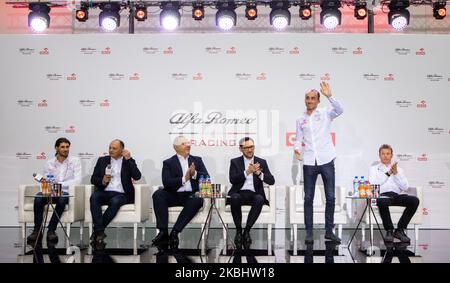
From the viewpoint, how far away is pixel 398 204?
22.4 ft

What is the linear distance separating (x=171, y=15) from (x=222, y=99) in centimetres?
138

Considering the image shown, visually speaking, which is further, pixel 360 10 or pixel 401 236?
pixel 360 10

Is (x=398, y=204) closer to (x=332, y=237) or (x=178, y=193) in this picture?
(x=332, y=237)

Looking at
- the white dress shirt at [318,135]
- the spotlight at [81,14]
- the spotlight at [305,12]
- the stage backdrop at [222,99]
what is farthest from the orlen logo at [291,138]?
the spotlight at [81,14]

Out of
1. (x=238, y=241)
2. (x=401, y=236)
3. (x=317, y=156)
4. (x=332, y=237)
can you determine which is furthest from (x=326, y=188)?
(x=238, y=241)

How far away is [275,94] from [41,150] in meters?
3.47

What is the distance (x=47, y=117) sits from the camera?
8656mm

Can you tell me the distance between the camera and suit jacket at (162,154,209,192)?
22.2 feet

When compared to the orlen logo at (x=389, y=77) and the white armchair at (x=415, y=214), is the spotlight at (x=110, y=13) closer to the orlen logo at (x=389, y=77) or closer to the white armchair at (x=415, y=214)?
the orlen logo at (x=389, y=77)

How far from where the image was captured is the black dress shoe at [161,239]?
6436mm

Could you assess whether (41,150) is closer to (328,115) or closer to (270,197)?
(270,197)

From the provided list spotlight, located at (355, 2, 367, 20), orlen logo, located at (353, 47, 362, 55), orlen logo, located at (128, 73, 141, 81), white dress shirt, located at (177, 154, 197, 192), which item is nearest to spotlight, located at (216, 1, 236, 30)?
orlen logo, located at (128, 73, 141, 81)

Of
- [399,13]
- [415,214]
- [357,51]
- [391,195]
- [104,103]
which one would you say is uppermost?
[399,13]
